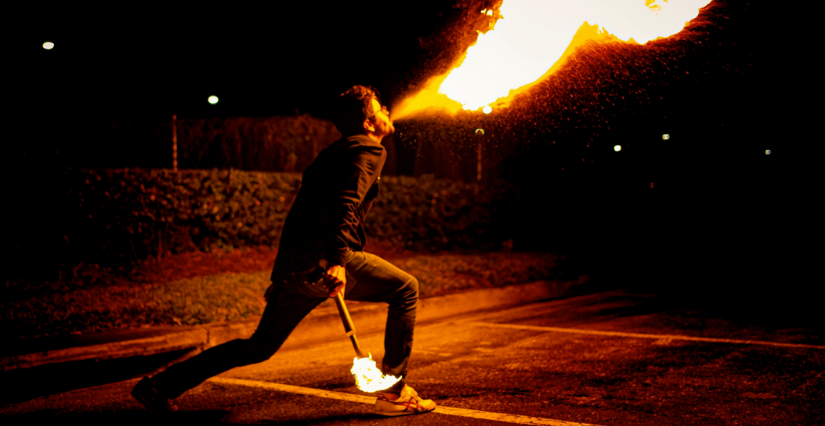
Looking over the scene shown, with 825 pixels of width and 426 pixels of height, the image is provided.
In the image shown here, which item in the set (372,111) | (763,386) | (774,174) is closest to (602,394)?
(763,386)

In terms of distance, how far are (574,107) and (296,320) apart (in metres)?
13.2

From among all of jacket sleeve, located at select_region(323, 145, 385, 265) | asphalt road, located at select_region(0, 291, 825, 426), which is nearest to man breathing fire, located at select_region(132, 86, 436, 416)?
jacket sleeve, located at select_region(323, 145, 385, 265)

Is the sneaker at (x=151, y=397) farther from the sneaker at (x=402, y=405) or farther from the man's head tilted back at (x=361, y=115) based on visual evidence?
the man's head tilted back at (x=361, y=115)

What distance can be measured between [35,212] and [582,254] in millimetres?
8722

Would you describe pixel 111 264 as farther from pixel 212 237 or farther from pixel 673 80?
pixel 673 80

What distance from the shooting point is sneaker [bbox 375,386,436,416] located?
13.4 ft

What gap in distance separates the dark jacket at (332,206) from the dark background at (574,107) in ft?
19.1

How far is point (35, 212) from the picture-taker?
840 cm

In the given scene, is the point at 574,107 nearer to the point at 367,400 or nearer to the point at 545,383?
the point at 545,383

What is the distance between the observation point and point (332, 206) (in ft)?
12.1

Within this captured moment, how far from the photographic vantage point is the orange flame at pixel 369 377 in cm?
388

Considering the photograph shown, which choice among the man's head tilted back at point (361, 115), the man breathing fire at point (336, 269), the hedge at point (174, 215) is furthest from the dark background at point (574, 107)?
the man breathing fire at point (336, 269)

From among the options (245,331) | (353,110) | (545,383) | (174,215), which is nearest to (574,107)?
(174,215)

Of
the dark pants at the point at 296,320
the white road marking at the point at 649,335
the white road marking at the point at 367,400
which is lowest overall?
the white road marking at the point at 367,400
